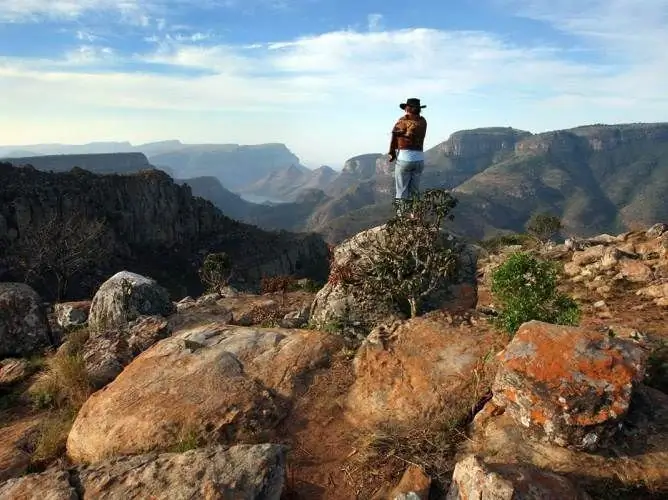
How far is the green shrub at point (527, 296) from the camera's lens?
7746 mm

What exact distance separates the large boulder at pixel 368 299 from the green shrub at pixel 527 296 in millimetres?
2592

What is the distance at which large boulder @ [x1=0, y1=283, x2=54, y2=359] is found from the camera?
12.6 m

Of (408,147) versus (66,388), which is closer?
(66,388)

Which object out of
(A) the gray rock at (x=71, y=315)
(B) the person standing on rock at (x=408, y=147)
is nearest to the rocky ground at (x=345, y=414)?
(B) the person standing on rock at (x=408, y=147)

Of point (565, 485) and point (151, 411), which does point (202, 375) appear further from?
point (565, 485)

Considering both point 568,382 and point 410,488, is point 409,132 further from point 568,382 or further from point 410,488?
point 410,488

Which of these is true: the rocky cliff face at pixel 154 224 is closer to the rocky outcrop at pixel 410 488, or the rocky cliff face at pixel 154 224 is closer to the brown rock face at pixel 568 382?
the rocky outcrop at pixel 410 488

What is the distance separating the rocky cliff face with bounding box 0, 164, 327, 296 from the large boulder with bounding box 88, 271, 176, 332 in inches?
2138

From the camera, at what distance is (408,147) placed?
39.8ft

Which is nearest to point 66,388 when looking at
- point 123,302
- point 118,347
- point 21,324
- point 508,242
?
point 118,347

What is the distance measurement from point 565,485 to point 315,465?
291 centimetres

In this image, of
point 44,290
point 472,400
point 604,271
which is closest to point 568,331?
point 472,400

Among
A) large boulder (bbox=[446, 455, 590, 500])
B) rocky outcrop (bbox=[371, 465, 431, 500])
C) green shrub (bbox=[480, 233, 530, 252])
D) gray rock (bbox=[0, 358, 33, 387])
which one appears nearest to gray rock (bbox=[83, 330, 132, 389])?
gray rock (bbox=[0, 358, 33, 387])

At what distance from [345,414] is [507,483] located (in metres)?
3.01
